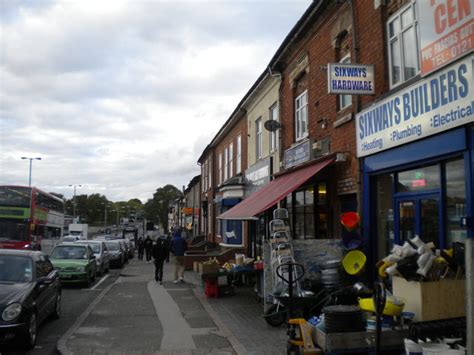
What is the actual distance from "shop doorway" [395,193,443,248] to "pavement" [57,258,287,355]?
283 cm

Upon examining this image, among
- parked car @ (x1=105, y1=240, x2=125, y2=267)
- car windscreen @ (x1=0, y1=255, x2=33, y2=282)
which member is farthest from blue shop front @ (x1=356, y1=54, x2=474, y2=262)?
parked car @ (x1=105, y1=240, x2=125, y2=267)

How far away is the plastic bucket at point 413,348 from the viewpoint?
5.09 metres

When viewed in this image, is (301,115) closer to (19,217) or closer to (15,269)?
(15,269)

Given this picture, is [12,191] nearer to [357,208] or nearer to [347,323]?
[357,208]

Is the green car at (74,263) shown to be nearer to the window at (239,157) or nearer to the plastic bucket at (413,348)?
the window at (239,157)

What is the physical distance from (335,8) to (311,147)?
337 centimetres

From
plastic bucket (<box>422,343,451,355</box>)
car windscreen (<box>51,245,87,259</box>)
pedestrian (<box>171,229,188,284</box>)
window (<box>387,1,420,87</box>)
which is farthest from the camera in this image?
car windscreen (<box>51,245,87,259</box>)

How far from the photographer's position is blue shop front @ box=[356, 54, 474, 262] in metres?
6.63

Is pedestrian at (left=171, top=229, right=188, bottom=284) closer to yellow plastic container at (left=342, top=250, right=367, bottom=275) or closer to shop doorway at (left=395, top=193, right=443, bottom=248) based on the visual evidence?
yellow plastic container at (left=342, top=250, right=367, bottom=275)

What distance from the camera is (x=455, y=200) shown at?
7191 millimetres

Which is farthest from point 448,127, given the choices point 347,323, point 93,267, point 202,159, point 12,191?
point 202,159

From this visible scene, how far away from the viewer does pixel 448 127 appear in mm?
6895

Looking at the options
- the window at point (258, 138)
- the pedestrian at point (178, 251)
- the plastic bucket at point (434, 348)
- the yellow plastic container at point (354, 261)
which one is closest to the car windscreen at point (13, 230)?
the pedestrian at point (178, 251)

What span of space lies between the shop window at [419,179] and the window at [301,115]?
4810mm
